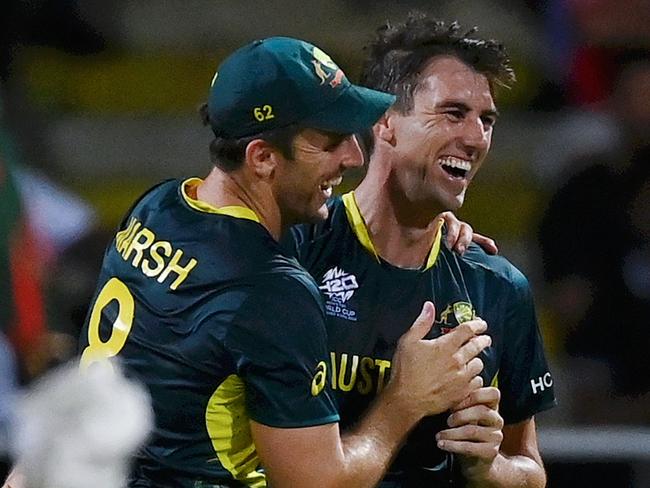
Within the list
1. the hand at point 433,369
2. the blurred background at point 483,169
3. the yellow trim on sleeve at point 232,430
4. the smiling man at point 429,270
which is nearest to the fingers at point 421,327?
the hand at point 433,369

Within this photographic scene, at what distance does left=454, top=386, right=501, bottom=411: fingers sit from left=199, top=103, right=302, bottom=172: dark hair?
66 centimetres

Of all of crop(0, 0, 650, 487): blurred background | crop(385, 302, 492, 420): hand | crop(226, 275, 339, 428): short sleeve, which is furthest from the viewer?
crop(0, 0, 650, 487): blurred background

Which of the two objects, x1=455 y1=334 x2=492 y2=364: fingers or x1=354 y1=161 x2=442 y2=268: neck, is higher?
x1=354 y1=161 x2=442 y2=268: neck

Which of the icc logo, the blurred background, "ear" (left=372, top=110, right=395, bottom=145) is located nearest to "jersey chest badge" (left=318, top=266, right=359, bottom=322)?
the icc logo

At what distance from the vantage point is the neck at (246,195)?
2.95 meters

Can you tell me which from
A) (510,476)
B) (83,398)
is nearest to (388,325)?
(510,476)

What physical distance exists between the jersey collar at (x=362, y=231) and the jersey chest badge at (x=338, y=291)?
91mm

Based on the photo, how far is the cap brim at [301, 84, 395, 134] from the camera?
9.63 feet

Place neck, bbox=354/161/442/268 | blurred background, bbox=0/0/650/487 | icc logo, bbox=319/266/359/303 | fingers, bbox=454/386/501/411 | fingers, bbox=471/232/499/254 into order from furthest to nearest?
blurred background, bbox=0/0/650/487 → fingers, bbox=471/232/499/254 → neck, bbox=354/161/442/268 → icc logo, bbox=319/266/359/303 → fingers, bbox=454/386/501/411

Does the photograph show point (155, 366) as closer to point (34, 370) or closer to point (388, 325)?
point (388, 325)

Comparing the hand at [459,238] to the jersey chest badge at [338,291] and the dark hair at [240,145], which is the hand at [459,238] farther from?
the dark hair at [240,145]

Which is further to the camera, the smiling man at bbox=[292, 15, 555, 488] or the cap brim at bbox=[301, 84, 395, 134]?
the smiling man at bbox=[292, 15, 555, 488]

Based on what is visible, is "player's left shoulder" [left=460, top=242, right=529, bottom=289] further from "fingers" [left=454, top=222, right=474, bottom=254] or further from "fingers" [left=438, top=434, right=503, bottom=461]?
"fingers" [left=438, top=434, right=503, bottom=461]

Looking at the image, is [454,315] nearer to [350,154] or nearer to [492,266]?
[492,266]
